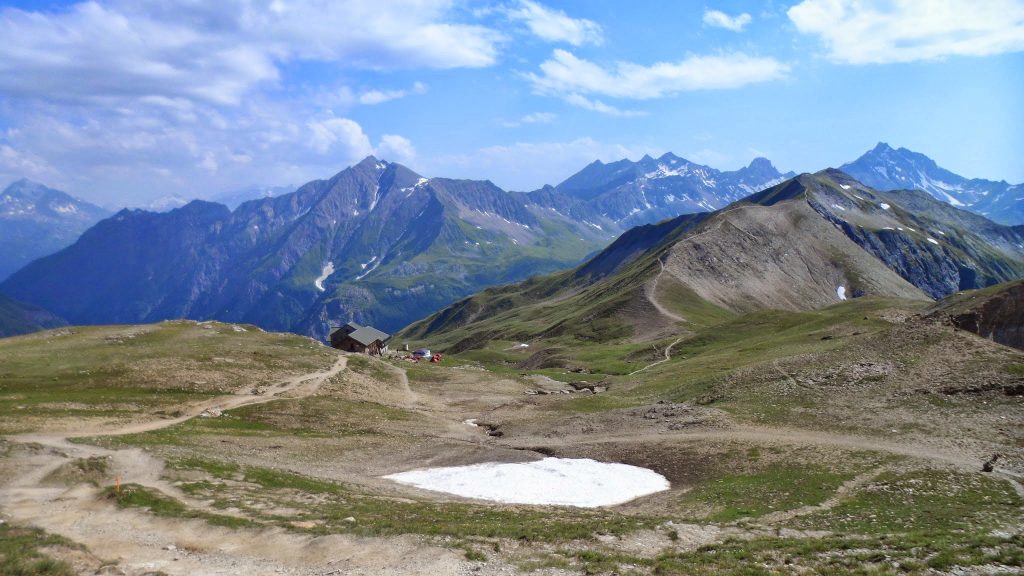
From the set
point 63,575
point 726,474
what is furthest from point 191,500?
point 726,474

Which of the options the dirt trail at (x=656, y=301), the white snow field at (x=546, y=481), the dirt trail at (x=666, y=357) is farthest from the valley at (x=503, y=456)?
the dirt trail at (x=656, y=301)

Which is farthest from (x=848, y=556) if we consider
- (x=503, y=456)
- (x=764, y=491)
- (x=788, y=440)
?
(x=503, y=456)

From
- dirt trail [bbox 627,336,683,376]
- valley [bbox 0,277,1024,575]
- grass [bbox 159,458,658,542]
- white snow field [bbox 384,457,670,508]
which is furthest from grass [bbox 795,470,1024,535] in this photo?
dirt trail [bbox 627,336,683,376]

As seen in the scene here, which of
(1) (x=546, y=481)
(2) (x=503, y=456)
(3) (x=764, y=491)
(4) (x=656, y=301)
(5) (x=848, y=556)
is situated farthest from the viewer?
(4) (x=656, y=301)

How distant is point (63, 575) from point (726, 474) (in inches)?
1398

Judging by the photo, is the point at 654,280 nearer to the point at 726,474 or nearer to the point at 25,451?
the point at 726,474

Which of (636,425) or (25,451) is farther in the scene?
(636,425)

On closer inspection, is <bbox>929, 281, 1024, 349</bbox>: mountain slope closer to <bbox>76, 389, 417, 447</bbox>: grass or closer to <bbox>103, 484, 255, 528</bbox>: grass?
<bbox>76, 389, 417, 447</bbox>: grass

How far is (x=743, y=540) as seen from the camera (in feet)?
84.2

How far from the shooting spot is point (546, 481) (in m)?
42.8

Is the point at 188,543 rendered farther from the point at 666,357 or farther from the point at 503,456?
the point at 666,357

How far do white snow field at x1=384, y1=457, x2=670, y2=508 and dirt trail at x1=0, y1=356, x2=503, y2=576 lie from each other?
16.1 meters

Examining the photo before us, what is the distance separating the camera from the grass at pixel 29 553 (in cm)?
2033

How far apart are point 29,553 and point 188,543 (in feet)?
16.6
